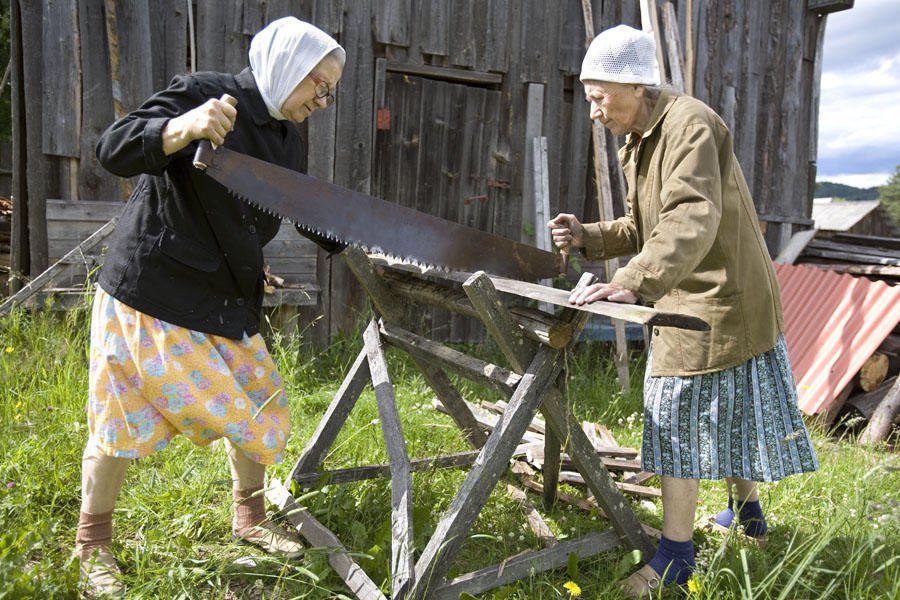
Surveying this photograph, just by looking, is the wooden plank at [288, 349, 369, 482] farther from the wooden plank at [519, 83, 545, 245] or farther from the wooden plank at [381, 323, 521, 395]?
the wooden plank at [519, 83, 545, 245]

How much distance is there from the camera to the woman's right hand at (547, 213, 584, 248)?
300 centimetres

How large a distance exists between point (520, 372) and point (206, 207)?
133 centimetres

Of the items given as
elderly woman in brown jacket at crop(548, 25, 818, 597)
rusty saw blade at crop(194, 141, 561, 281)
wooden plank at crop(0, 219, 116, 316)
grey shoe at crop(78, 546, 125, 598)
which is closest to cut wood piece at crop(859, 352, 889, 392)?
elderly woman in brown jacket at crop(548, 25, 818, 597)

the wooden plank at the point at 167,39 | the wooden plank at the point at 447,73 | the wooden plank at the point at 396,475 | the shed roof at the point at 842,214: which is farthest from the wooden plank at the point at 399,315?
the shed roof at the point at 842,214

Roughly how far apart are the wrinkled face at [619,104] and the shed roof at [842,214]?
26485 millimetres

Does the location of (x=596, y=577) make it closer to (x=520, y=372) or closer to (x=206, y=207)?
(x=520, y=372)

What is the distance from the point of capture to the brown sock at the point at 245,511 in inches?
114

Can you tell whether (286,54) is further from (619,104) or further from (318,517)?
(318,517)

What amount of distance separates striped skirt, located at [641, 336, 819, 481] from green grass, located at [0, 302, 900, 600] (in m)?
0.30

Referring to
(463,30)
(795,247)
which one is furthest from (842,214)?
(463,30)

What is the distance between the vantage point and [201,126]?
2123mm

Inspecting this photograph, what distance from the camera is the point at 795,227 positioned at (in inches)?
328

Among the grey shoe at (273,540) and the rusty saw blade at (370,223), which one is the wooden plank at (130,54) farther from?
the grey shoe at (273,540)

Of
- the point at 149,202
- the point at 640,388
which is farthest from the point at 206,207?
the point at 640,388
